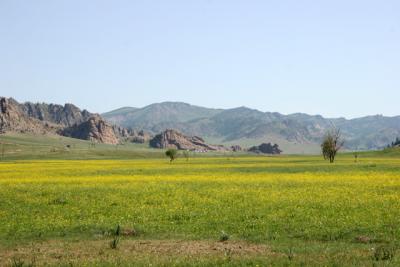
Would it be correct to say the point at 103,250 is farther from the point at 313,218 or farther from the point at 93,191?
the point at 93,191

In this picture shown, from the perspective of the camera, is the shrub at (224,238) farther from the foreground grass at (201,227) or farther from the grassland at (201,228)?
the foreground grass at (201,227)

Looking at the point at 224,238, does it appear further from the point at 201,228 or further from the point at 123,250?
the point at 123,250

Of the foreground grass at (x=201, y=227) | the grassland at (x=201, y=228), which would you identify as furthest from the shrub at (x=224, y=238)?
the foreground grass at (x=201, y=227)

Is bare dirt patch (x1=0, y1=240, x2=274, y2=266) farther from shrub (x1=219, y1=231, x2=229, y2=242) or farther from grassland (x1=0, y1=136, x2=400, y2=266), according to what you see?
shrub (x1=219, y1=231, x2=229, y2=242)

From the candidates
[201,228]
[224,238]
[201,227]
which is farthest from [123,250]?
[201,227]

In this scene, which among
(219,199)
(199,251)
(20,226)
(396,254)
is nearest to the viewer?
(396,254)

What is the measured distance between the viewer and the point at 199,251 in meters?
19.0

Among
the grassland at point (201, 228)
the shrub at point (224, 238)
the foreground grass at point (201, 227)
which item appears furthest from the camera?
the shrub at point (224, 238)

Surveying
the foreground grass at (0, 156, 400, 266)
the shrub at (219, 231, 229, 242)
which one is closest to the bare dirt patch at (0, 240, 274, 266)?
the foreground grass at (0, 156, 400, 266)

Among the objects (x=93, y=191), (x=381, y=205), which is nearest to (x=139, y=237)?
(x=381, y=205)

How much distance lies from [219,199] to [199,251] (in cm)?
1707

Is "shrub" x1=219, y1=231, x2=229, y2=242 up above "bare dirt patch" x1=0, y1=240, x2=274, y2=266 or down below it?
above

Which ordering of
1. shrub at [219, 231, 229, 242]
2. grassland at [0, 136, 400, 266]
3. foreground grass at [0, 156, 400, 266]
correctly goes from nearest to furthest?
grassland at [0, 136, 400, 266]
foreground grass at [0, 156, 400, 266]
shrub at [219, 231, 229, 242]

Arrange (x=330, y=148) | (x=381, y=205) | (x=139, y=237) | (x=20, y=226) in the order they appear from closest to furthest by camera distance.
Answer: (x=139, y=237) → (x=20, y=226) → (x=381, y=205) → (x=330, y=148)
